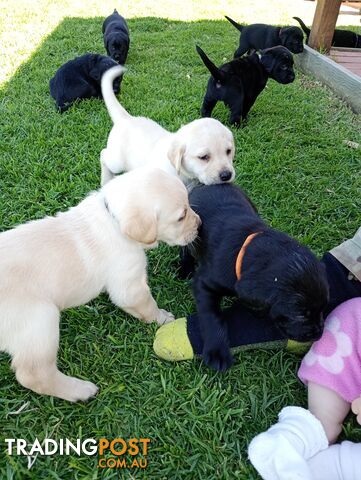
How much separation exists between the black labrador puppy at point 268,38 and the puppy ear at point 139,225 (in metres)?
4.79

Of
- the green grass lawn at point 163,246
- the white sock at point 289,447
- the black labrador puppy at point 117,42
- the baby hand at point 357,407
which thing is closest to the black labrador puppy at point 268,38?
the green grass lawn at point 163,246

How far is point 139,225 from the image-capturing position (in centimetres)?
197

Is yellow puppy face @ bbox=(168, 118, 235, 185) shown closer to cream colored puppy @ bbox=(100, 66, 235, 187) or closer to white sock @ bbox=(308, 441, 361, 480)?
cream colored puppy @ bbox=(100, 66, 235, 187)

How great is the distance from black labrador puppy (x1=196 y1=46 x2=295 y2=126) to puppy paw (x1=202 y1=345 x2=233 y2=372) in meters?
2.93

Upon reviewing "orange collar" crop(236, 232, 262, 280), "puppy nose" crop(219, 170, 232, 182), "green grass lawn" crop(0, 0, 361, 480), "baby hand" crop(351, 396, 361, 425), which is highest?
"orange collar" crop(236, 232, 262, 280)

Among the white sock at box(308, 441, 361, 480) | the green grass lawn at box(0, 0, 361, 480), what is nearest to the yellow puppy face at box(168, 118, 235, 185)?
the green grass lawn at box(0, 0, 361, 480)

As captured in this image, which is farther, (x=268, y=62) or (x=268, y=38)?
(x=268, y=38)

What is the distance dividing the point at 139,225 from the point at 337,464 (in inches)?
49.8

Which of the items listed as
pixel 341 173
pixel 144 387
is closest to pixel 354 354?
pixel 144 387

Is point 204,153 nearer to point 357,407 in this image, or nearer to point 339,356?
point 339,356

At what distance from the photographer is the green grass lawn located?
75.7 inches

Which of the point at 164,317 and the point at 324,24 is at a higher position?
the point at 324,24

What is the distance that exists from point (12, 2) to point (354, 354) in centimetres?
956

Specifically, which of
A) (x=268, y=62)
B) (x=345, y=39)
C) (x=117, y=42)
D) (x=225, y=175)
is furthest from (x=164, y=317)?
(x=345, y=39)
